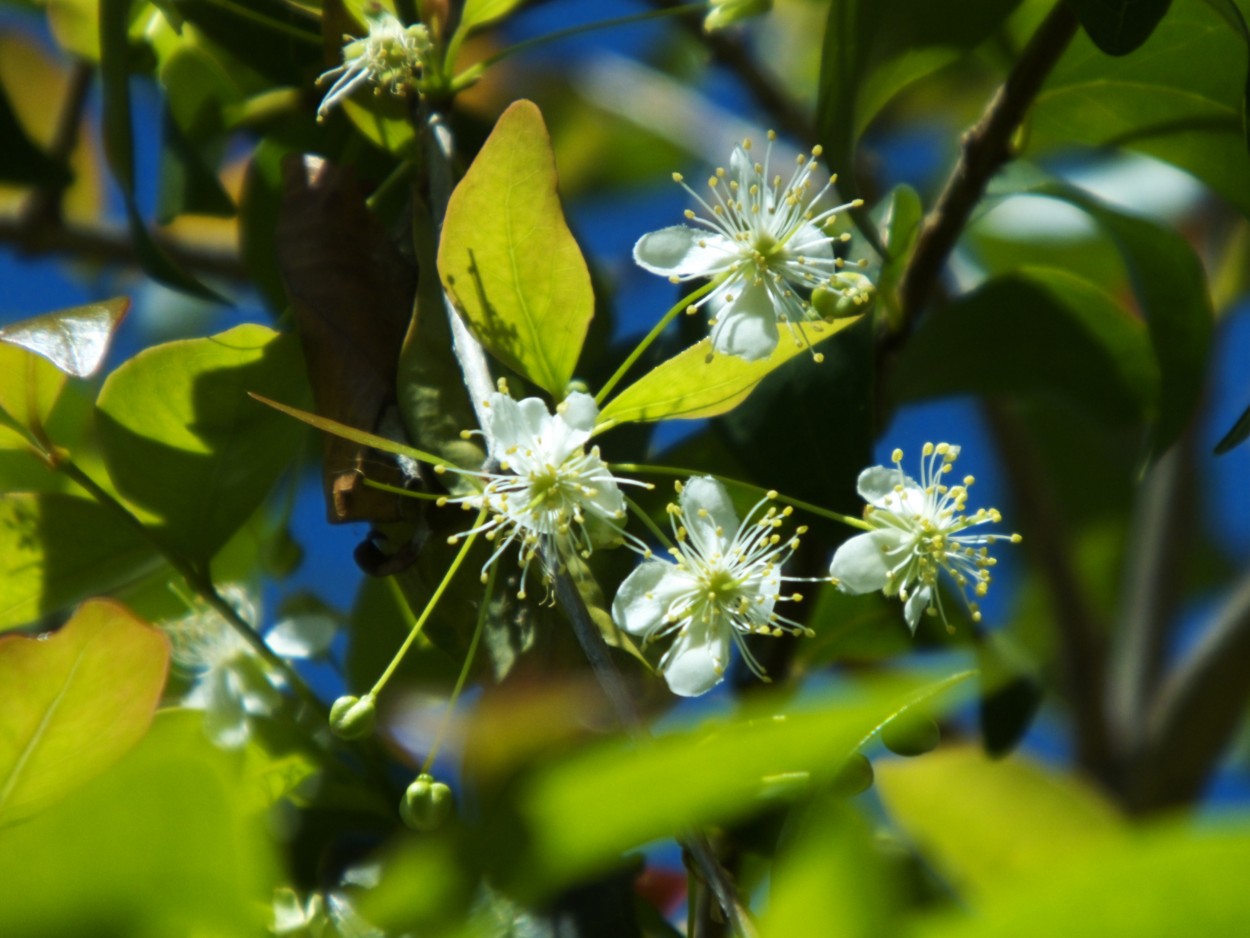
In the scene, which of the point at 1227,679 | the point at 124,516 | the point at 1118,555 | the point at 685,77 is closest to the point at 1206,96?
the point at 124,516

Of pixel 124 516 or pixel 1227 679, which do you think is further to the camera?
pixel 1227 679

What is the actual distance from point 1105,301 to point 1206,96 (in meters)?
0.18

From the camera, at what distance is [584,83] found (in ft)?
8.00

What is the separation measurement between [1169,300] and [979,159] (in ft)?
0.57

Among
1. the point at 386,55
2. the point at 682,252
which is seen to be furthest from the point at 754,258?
the point at 386,55

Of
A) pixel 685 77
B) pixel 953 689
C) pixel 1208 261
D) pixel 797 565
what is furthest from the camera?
pixel 685 77

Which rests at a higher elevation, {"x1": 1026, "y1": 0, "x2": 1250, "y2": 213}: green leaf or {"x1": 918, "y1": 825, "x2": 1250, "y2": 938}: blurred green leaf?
{"x1": 918, "y1": 825, "x2": 1250, "y2": 938}: blurred green leaf

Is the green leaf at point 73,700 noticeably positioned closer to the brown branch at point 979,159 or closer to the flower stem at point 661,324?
the flower stem at point 661,324

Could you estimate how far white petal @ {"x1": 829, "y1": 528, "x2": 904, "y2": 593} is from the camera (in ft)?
2.46

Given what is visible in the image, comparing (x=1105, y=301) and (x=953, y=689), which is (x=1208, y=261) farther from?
(x=953, y=689)

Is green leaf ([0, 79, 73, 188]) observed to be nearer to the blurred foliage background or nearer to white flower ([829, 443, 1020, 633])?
the blurred foliage background

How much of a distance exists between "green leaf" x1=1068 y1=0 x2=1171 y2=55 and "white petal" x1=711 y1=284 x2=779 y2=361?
0.23 meters

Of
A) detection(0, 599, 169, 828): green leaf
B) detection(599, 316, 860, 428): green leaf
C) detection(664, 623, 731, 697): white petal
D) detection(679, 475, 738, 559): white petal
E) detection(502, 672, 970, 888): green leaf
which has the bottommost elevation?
detection(664, 623, 731, 697): white petal

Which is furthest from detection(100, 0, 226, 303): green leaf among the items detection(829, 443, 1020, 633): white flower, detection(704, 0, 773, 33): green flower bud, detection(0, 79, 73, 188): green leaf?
detection(829, 443, 1020, 633): white flower
